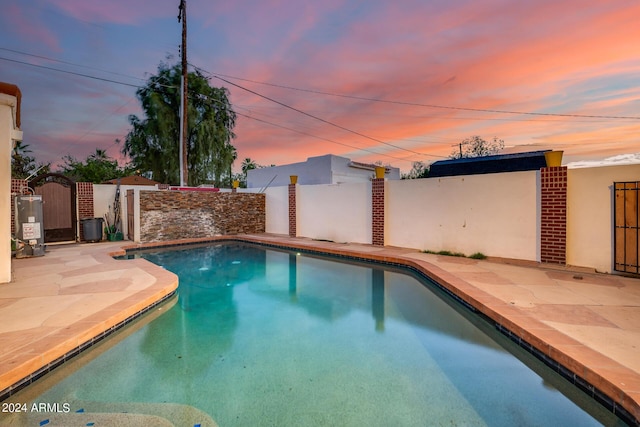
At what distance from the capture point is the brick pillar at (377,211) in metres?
8.43

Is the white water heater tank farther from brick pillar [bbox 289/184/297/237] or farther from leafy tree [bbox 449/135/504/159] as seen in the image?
leafy tree [bbox 449/135/504/159]

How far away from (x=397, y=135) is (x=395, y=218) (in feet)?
21.5

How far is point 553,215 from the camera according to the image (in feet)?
18.3

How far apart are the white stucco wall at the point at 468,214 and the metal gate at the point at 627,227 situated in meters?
1.16

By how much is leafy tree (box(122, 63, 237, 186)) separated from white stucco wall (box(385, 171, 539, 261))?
39.5 ft

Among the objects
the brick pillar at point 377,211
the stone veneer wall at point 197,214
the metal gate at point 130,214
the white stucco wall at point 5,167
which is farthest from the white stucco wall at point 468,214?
the metal gate at point 130,214

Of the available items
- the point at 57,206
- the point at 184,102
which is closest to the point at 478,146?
the point at 184,102

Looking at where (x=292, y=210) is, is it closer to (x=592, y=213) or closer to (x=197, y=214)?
(x=197, y=214)

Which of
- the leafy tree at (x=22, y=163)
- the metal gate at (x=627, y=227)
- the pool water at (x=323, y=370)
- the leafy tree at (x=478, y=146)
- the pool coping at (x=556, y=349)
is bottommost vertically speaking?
the pool water at (x=323, y=370)

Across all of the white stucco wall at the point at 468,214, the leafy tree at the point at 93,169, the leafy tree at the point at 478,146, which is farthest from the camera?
the leafy tree at the point at 478,146

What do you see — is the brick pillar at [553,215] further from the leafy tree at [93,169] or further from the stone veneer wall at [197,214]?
the leafy tree at [93,169]

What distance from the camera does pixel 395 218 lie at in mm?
8273

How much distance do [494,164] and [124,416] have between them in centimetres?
1405

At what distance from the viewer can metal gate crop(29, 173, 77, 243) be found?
29.5ft
